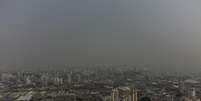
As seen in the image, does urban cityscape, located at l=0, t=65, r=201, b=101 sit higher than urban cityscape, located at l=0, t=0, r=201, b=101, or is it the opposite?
urban cityscape, located at l=0, t=0, r=201, b=101

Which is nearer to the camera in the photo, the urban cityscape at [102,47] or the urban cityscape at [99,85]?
the urban cityscape at [99,85]

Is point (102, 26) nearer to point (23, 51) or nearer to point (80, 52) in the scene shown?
point (80, 52)

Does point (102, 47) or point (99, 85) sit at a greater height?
point (102, 47)

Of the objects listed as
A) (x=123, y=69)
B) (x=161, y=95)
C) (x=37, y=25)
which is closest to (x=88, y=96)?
(x=123, y=69)

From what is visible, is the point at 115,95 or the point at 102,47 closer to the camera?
the point at 115,95

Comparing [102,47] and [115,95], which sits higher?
[102,47]

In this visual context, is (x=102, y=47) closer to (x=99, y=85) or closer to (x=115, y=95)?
(x=99, y=85)

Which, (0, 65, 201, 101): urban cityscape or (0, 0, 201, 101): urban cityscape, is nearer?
(0, 65, 201, 101): urban cityscape

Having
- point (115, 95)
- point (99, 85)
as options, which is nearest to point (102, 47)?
point (99, 85)
